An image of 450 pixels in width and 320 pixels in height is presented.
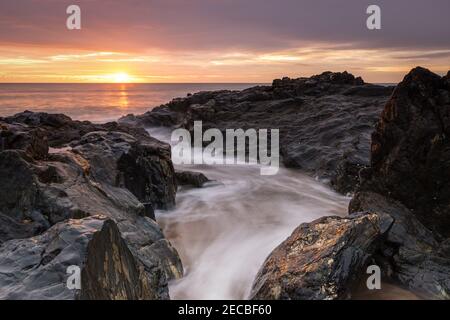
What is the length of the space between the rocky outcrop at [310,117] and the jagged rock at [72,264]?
961cm

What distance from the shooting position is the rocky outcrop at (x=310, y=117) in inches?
614

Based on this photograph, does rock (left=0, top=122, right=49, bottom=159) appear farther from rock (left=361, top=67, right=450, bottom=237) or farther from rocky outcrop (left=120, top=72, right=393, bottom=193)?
rocky outcrop (left=120, top=72, right=393, bottom=193)

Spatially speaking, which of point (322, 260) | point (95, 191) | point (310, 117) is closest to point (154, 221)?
point (95, 191)

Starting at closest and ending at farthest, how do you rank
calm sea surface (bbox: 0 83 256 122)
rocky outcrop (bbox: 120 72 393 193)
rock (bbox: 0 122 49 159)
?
1. rock (bbox: 0 122 49 159)
2. rocky outcrop (bbox: 120 72 393 193)
3. calm sea surface (bbox: 0 83 256 122)

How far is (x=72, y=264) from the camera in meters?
4.29

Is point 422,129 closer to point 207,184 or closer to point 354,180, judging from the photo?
point 354,180

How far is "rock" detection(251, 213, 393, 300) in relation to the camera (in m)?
5.65

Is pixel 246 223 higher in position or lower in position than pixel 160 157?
lower

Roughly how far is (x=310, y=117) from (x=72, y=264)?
18.4 m

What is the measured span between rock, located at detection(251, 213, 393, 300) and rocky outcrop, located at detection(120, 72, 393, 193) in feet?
21.9

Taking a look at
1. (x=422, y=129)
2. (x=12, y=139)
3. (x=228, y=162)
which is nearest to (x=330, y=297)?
(x=422, y=129)

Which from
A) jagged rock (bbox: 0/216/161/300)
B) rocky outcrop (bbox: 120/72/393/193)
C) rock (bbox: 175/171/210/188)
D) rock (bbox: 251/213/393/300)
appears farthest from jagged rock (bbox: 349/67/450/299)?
rock (bbox: 175/171/210/188)

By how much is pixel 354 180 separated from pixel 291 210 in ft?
8.96
